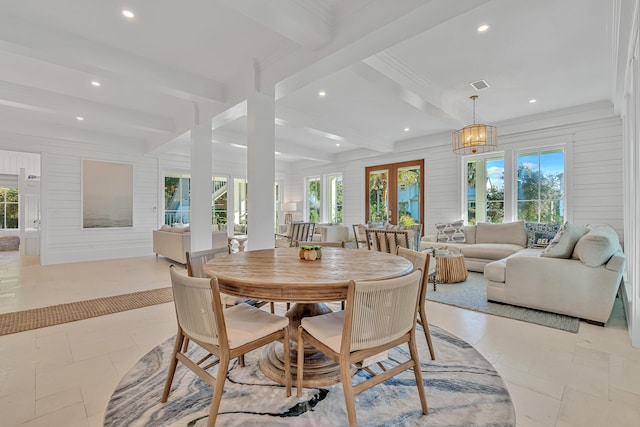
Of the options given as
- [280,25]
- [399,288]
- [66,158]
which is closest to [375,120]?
Result: [280,25]

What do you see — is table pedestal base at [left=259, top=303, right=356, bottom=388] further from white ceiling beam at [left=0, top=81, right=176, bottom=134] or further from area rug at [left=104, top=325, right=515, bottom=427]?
white ceiling beam at [left=0, top=81, right=176, bottom=134]

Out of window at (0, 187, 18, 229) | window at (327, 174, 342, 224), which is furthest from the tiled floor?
window at (0, 187, 18, 229)

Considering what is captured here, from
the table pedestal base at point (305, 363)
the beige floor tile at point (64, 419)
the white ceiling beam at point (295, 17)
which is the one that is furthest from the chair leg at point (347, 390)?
the white ceiling beam at point (295, 17)

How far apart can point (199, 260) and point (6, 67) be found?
3.70 meters

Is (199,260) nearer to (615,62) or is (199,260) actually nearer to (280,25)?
(280,25)

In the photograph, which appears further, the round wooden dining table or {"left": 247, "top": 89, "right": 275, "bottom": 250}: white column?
{"left": 247, "top": 89, "right": 275, "bottom": 250}: white column

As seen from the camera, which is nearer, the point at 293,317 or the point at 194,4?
the point at 293,317

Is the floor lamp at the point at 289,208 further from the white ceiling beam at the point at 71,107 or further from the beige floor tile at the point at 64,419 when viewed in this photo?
the beige floor tile at the point at 64,419

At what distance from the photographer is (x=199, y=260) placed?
2.36 metres

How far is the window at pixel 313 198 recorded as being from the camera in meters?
9.63

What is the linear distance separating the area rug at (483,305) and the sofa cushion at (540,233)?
152cm

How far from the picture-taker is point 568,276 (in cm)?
299

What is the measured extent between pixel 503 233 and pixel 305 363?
5.06m

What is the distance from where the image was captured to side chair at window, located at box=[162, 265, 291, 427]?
141 centimetres
